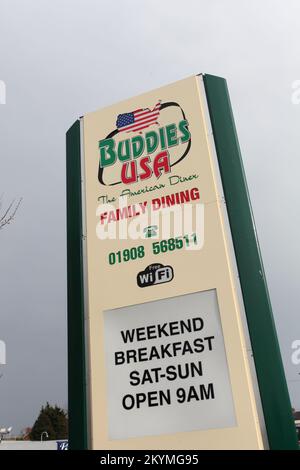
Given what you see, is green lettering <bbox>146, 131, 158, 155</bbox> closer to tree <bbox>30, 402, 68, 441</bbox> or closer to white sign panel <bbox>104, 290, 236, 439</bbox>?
white sign panel <bbox>104, 290, 236, 439</bbox>

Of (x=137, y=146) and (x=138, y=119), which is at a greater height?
(x=138, y=119)

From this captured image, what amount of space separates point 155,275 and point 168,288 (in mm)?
208

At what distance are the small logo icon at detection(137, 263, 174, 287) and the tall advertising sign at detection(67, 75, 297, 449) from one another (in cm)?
1

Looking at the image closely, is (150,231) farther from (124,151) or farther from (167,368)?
(167,368)

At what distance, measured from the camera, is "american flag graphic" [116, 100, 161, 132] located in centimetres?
558

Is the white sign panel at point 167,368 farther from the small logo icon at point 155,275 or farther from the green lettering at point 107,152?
the green lettering at point 107,152

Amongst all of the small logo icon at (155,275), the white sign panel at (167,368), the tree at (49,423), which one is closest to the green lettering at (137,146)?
the small logo icon at (155,275)

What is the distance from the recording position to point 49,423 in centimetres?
5816

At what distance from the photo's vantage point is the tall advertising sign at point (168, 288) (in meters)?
4.18

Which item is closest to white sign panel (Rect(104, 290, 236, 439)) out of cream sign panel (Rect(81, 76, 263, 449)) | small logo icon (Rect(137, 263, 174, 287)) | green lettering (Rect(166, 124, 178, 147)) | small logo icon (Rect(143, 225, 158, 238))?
→ cream sign panel (Rect(81, 76, 263, 449))

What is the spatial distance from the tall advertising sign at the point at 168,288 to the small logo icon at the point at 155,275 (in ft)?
0.05

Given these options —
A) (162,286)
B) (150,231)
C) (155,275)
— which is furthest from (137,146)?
(162,286)
